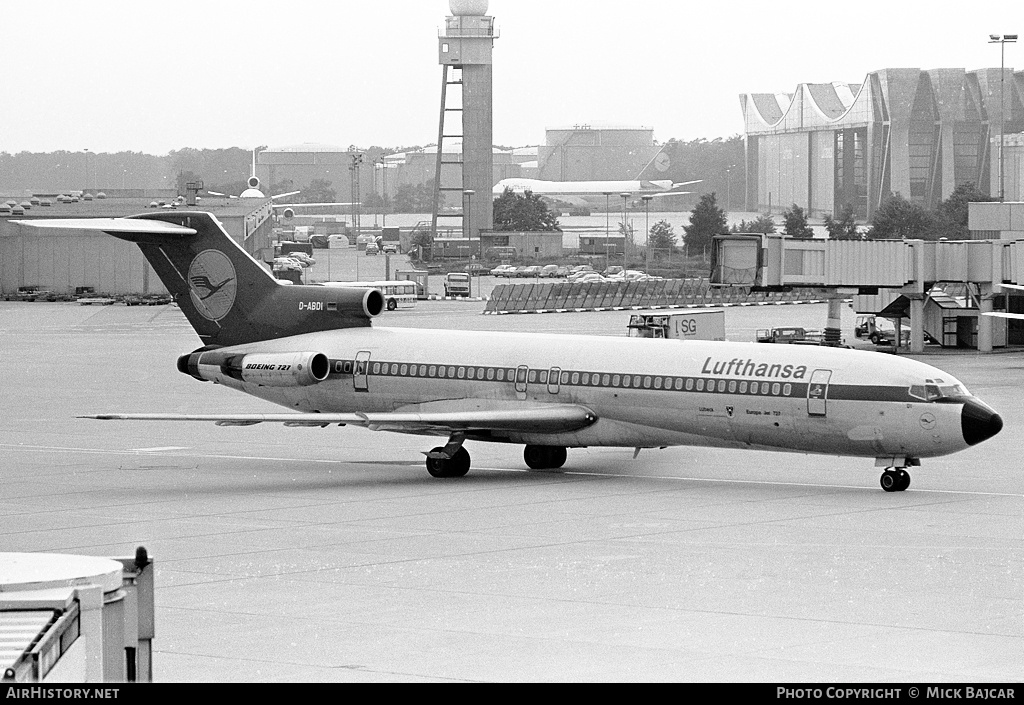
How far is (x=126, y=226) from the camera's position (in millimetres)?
33031

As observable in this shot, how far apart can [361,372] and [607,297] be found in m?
64.4

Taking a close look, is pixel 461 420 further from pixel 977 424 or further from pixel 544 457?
pixel 977 424

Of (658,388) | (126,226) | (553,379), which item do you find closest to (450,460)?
(553,379)

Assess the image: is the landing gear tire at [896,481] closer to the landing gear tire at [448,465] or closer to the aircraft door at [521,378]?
the aircraft door at [521,378]

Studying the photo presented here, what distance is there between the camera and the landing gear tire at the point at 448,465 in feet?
99.5

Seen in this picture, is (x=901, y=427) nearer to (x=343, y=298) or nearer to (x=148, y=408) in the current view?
(x=343, y=298)

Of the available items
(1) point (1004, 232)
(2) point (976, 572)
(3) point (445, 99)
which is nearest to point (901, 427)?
(2) point (976, 572)

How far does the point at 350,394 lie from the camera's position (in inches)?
1280

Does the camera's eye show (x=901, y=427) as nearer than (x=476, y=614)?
No

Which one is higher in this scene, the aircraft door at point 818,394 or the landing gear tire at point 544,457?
the aircraft door at point 818,394

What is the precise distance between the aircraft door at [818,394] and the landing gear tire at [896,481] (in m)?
1.58

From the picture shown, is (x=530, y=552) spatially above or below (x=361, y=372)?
below

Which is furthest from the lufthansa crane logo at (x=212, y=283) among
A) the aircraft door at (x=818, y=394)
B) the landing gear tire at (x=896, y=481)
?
the landing gear tire at (x=896, y=481)

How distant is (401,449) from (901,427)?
12.7 meters
